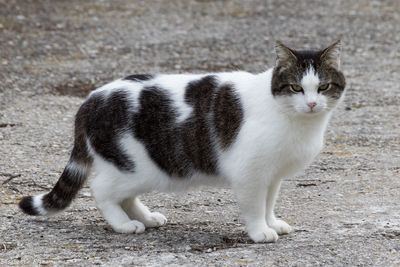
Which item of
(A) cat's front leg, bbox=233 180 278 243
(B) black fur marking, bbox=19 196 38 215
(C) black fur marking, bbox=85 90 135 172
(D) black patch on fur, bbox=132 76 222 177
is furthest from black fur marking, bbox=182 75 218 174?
(B) black fur marking, bbox=19 196 38 215

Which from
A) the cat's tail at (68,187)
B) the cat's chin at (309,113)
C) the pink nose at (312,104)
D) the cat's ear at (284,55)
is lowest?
the cat's tail at (68,187)

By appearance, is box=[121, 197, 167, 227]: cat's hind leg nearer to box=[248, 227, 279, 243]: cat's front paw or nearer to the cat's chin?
box=[248, 227, 279, 243]: cat's front paw

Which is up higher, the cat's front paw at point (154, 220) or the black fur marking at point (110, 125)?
the black fur marking at point (110, 125)

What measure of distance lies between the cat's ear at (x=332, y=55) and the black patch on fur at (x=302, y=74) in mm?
22

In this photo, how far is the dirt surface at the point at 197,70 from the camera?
4098 mm

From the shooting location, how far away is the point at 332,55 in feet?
13.6

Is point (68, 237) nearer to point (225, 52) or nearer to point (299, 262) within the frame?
point (299, 262)

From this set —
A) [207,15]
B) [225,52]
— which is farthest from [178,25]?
[225,52]

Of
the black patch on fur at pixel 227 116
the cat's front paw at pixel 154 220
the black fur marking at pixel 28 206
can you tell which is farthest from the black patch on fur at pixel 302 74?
the black fur marking at pixel 28 206

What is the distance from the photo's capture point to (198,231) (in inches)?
175

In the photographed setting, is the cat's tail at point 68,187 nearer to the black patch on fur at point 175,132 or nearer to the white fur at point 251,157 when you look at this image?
the white fur at point 251,157

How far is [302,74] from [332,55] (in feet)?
0.83

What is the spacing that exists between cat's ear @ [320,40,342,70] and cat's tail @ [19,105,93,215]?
1.54 meters

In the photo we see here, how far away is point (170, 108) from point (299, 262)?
4.03 ft
